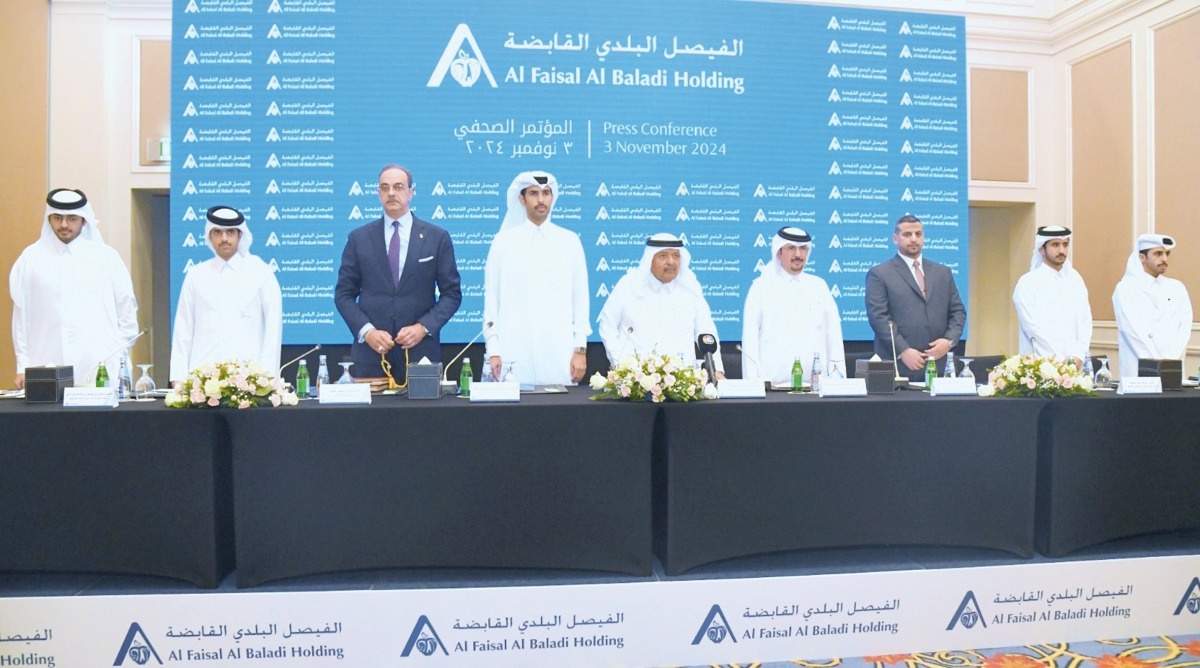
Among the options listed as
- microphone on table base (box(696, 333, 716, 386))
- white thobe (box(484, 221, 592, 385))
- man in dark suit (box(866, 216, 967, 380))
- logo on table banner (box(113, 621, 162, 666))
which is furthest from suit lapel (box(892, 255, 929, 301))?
logo on table banner (box(113, 621, 162, 666))

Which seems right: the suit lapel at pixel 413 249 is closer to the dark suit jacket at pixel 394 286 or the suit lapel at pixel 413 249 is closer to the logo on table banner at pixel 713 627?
the dark suit jacket at pixel 394 286

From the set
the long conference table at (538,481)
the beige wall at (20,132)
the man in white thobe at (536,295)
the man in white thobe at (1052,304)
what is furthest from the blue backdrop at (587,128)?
the long conference table at (538,481)

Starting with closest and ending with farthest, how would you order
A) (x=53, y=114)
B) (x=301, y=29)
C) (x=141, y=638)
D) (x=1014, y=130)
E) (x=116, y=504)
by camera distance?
1. (x=141, y=638)
2. (x=116, y=504)
3. (x=301, y=29)
4. (x=53, y=114)
5. (x=1014, y=130)

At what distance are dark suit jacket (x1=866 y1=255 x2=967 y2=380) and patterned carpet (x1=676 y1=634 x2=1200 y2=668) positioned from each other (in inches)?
76.2

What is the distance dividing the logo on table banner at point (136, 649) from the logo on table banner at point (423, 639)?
0.69m

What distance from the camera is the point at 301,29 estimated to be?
497cm

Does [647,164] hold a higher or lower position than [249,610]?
higher

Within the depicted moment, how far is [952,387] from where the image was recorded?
2723 mm

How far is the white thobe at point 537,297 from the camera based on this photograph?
3.55m

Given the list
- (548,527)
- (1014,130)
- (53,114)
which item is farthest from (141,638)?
(1014,130)

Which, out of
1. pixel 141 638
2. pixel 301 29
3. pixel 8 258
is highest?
pixel 301 29

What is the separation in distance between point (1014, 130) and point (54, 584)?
6869mm

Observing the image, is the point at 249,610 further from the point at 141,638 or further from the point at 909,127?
the point at 909,127

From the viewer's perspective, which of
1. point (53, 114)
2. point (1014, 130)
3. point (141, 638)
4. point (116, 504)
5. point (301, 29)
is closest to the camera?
Answer: point (141, 638)
